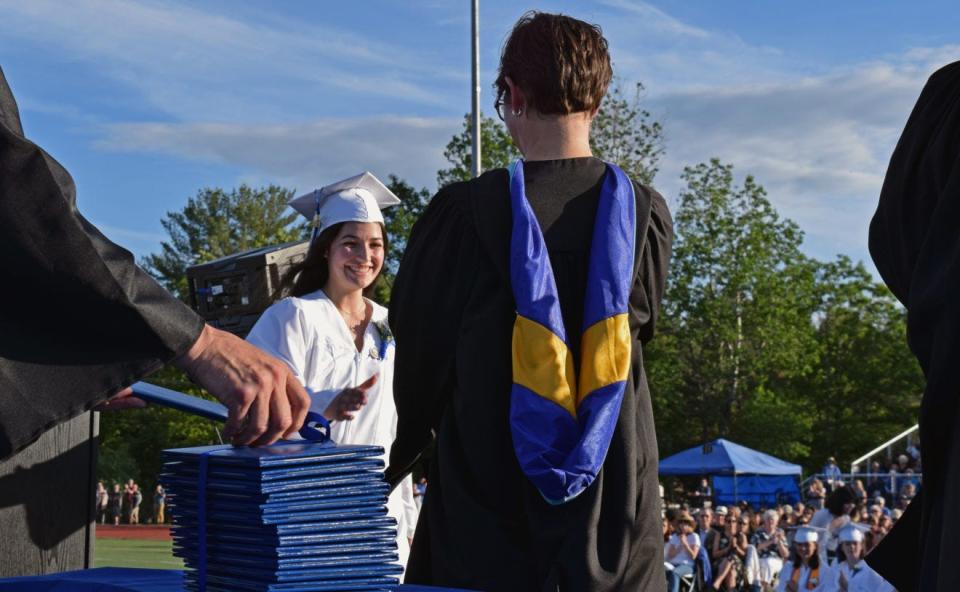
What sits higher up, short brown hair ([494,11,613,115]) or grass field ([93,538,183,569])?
short brown hair ([494,11,613,115])

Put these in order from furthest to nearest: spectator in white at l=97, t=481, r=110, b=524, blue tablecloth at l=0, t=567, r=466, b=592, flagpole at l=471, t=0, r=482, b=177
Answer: spectator in white at l=97, t=481, r=110, b=524 → flagpole at l=471, t=0, r=482, b=177 → blue tablecloth at l=0, t=567, r=466, b=592

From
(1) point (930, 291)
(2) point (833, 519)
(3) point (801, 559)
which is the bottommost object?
(3) point (801, 559)

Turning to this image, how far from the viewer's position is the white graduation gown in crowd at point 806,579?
15320 millimetres

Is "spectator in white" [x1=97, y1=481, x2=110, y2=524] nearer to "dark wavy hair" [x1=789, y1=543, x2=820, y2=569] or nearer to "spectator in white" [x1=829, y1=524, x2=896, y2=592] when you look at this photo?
"dark wavy hair" [x1=789, y1=543, x2=820, y2=569]

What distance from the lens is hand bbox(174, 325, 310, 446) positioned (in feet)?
5.63

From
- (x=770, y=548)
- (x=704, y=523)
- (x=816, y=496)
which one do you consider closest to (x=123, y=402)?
(x=770, y=548)

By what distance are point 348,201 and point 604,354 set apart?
2.00 metres

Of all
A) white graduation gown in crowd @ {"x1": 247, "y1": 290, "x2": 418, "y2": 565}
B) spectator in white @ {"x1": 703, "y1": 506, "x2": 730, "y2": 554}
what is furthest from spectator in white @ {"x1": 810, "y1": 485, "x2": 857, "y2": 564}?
white graduation gown in crowd @ {"x1": 247, "y1": 290, "x2": 418, "y2": 565}

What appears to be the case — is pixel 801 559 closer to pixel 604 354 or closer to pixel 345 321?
pixel 345 321

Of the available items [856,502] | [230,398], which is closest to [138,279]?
[230,398]

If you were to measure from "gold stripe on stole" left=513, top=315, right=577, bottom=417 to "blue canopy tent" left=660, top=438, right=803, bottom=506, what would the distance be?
104 feet

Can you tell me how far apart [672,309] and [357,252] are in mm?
43195

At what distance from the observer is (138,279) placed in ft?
5.49

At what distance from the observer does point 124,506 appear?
48031 millimetres
